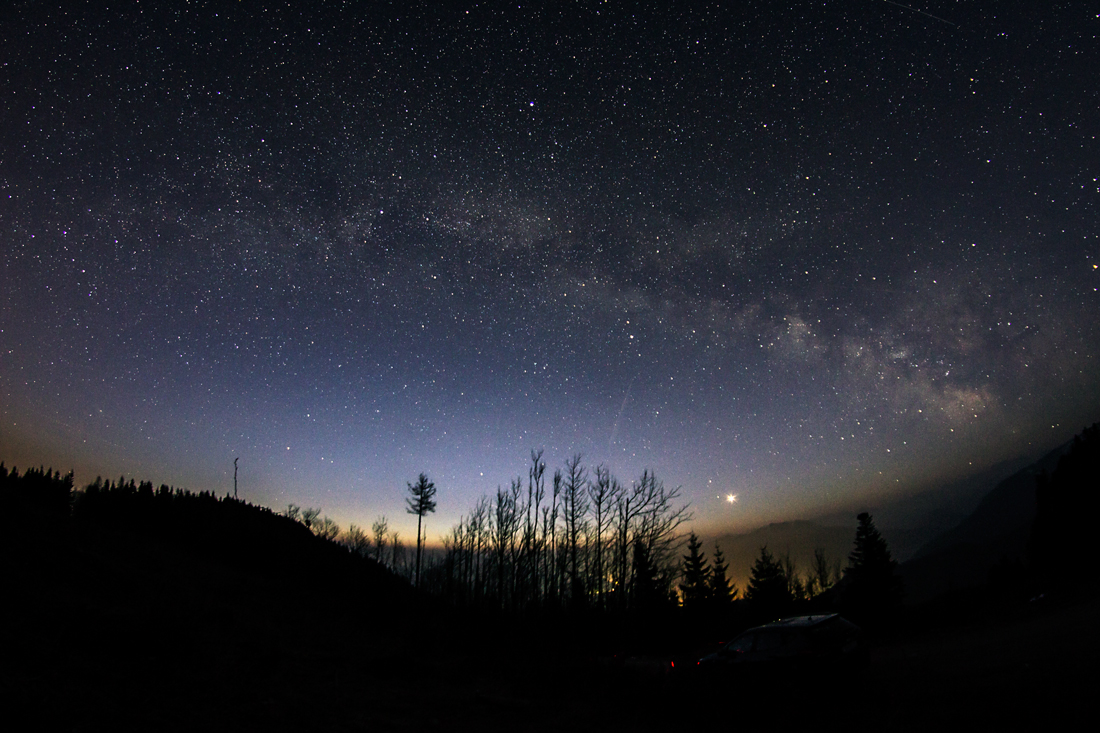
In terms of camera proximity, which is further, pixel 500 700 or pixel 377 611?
pixel 377 611

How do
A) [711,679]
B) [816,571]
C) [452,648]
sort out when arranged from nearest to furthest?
[711,679]
[452,648]
[816,571]

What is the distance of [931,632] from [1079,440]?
164 feet

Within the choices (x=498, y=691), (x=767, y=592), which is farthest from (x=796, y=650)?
(x=767, y=592)

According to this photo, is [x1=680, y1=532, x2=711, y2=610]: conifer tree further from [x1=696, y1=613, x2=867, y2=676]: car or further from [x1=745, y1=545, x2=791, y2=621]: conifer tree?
[x1=696, y1=613, x2=867, y2=676]: car

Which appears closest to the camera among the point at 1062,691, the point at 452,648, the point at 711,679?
the point at 1062,691

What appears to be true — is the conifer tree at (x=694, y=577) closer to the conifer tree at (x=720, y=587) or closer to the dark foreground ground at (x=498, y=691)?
the conifer tree at (x=720, y=587)

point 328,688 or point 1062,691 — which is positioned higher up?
point 1062,691

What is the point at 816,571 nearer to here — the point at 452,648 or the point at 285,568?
the point at 285,568

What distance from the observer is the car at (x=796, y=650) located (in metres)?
10.4

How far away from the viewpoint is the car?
10.4 meters

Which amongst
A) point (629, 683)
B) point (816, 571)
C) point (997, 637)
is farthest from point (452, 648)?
point (816, 571)

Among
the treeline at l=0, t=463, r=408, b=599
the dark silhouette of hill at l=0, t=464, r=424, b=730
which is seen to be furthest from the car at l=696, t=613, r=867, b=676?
the treeline at l=0, t=463, r=408, b=599

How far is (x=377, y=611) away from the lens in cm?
3297

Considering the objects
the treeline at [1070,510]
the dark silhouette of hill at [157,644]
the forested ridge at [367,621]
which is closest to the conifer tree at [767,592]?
the forested ridge at [367,621]
